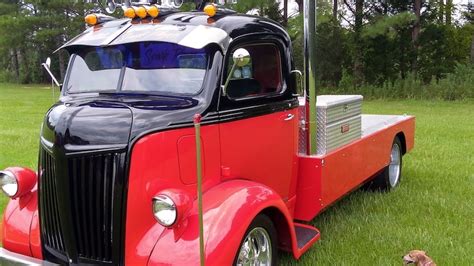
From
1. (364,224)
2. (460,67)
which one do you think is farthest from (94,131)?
(460,67)

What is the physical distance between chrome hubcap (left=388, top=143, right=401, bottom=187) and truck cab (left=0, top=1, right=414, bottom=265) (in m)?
2.49

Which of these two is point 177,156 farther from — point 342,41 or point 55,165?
point 342,41

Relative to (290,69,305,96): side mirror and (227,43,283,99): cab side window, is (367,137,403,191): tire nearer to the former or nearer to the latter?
(290,69,305,96): side mirror

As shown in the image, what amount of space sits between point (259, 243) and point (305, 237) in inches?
27.7

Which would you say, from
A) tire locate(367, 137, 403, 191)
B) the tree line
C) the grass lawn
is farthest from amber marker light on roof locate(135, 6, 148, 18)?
the tree line

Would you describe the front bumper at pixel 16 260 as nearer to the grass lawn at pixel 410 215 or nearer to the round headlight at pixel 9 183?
the round headlight at pixel 9 183

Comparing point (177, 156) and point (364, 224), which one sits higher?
point (177, 156)

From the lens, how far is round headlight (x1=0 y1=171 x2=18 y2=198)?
12.6ft

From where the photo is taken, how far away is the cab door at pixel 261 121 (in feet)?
12.6

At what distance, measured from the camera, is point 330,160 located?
484 cm

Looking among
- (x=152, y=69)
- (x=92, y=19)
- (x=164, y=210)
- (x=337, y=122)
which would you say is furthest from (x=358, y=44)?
(x=164, y=210)

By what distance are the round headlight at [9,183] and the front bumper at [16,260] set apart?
46 centimetres

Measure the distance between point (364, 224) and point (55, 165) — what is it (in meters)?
3.25

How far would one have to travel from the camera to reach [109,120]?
10.8 feet
